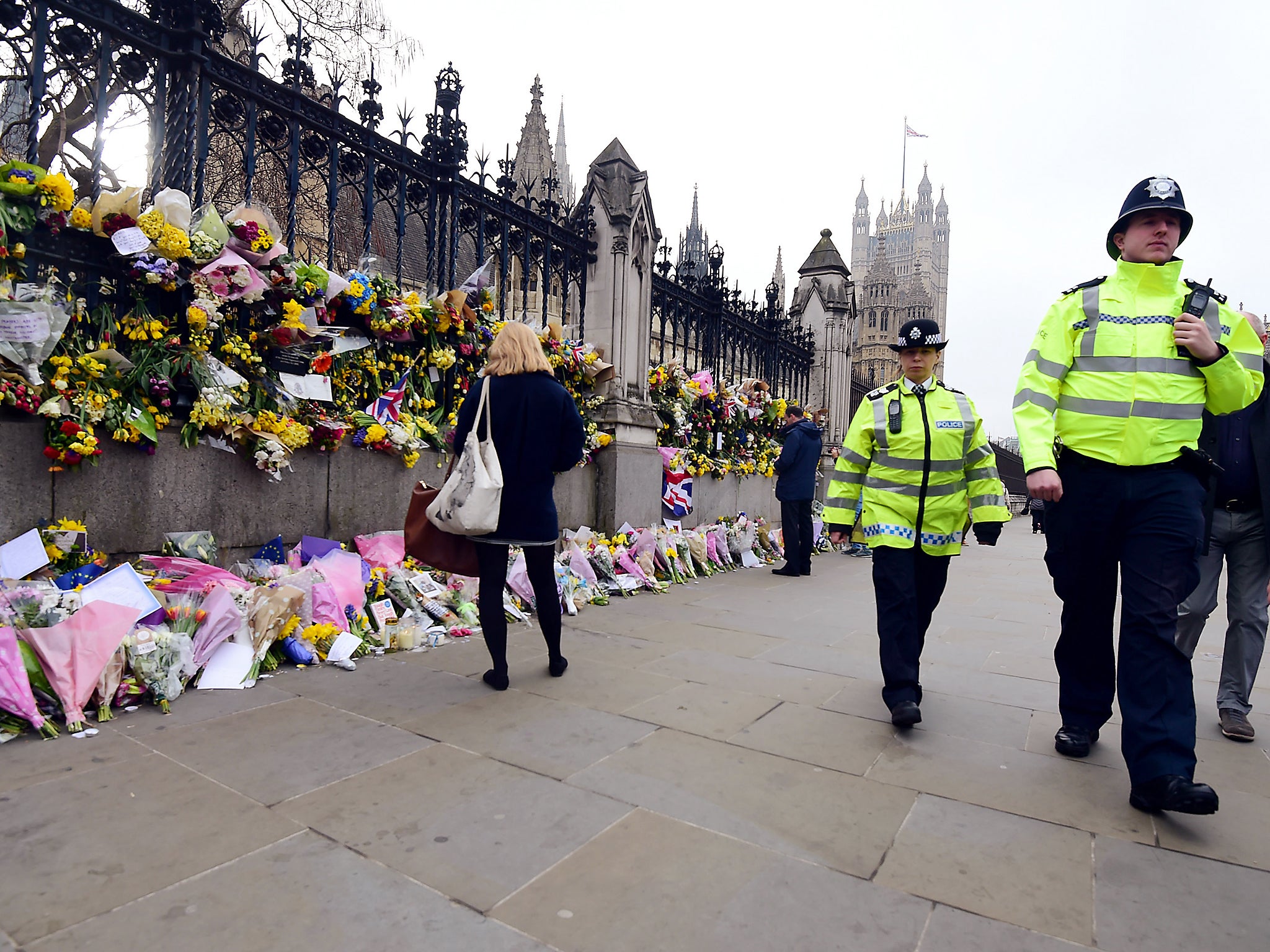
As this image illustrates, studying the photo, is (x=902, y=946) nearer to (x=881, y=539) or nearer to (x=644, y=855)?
(x=644, y=855)

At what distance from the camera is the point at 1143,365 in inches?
109

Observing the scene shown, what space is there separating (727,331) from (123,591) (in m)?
8.84

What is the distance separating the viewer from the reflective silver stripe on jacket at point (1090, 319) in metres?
2.87

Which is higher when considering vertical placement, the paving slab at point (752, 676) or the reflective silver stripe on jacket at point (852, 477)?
the reflective silver stripe on jacket at point (852, 477)

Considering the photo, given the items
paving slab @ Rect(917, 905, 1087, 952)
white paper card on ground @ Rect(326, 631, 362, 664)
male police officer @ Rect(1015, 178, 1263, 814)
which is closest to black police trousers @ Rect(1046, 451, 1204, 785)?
male police officer @ Rect(1015, 178, 1263, 814)

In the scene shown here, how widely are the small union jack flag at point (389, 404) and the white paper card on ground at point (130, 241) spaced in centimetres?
171

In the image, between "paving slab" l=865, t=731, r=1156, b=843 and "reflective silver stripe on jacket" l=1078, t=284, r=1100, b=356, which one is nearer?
"paving slab" l=865, t=731, r=1156, b=843

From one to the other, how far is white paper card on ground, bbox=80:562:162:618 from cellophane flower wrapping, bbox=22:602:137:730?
0.84ft

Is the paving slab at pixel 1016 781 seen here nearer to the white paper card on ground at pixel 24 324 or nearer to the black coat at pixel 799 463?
the white paper card on ground at pixel 24 324

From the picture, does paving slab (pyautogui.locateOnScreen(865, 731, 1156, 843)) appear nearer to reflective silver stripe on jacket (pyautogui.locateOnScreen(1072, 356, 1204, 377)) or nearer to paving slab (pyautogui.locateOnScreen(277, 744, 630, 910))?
paving slab (pyautogui.locateOnScreen(277, 744, 630, 910))

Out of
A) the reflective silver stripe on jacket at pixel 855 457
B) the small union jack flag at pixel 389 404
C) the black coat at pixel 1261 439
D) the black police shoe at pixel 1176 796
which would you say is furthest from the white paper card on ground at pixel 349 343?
the black police shoe at pixel 1176 796

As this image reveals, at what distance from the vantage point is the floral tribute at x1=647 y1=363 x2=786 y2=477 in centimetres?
915

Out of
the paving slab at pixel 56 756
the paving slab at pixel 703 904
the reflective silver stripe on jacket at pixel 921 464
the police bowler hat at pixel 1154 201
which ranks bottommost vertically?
the paving slab at pixel 703 904

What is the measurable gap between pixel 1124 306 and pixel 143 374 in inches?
182
